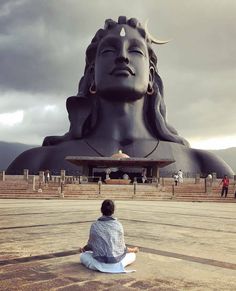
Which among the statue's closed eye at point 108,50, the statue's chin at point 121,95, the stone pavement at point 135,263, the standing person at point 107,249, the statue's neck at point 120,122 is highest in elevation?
the statue's closed eye at point 108,50

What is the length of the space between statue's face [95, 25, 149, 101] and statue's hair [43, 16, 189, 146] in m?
1.73

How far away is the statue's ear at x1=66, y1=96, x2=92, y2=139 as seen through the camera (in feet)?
152

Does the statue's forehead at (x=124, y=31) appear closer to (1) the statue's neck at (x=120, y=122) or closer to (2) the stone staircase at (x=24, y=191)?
(1) the statue's neck at (x=120, y=122)

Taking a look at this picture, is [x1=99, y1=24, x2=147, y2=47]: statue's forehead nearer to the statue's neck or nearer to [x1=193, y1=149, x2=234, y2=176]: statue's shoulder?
the statue's neck

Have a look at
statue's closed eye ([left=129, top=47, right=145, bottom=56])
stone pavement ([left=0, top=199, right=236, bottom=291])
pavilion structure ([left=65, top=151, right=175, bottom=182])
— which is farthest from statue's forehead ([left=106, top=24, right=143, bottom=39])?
stone pavement ([left=0, top=199, right=236, bottom=291])

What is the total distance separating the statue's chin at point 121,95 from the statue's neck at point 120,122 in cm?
64

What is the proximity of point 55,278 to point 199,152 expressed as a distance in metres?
46.0

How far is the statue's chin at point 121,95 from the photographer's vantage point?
4322 cm

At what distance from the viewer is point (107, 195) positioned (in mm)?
24234

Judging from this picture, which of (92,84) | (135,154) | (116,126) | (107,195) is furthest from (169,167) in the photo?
(107,195)

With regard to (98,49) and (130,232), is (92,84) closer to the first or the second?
(98,49)

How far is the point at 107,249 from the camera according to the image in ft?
14.9

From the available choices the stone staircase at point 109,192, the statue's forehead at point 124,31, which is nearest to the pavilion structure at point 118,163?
the stone staircase at point 109,192

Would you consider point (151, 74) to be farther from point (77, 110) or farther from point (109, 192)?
point (109, 192)
